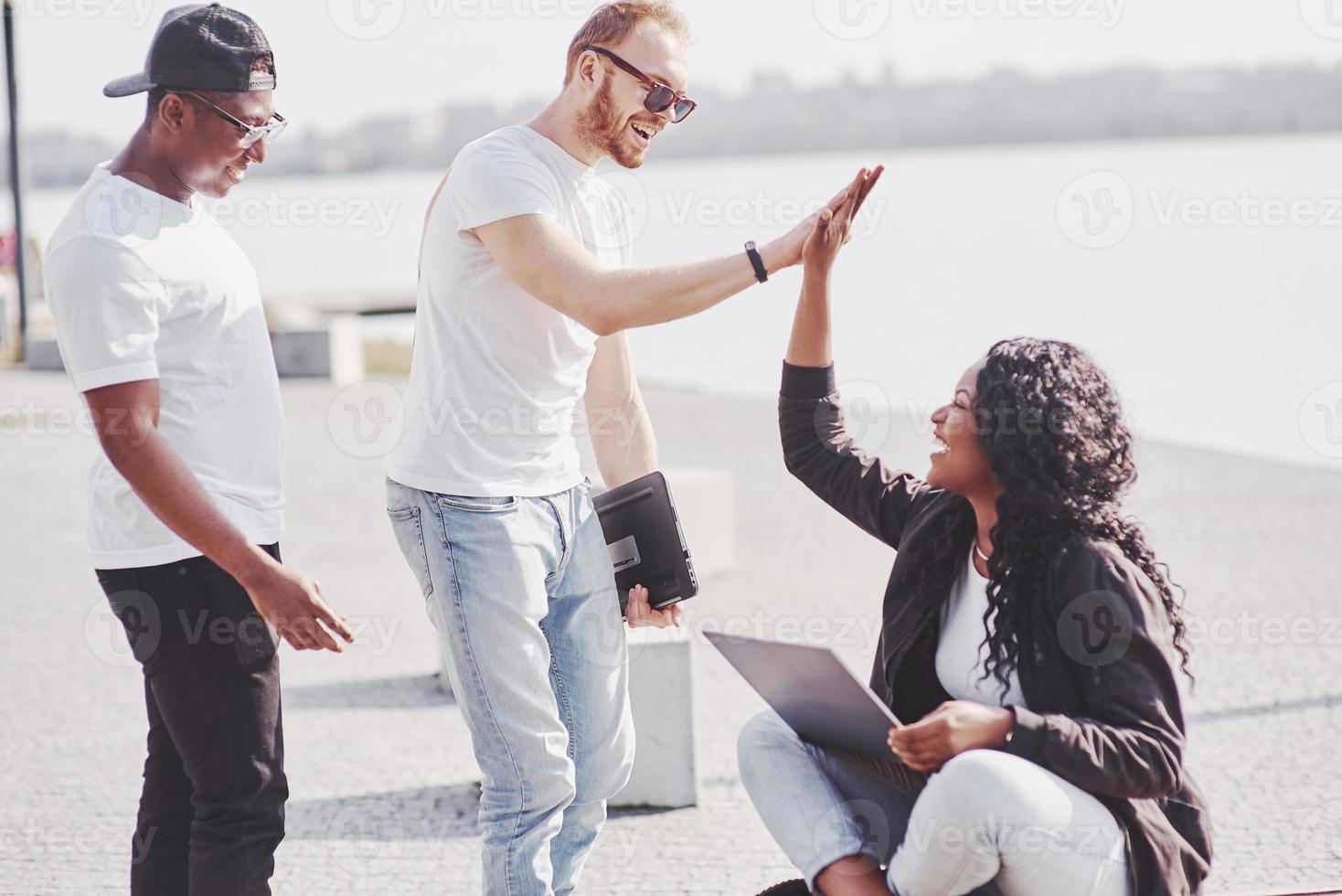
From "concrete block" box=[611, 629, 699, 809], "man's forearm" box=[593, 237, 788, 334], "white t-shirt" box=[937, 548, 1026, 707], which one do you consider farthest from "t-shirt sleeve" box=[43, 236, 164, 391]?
"concrete block" box=[611, 629, 699, 809]

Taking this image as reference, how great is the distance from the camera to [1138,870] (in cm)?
262

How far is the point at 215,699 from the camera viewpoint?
8.59ft

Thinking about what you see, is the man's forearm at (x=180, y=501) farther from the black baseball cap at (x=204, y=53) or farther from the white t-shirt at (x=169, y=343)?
the black baseball cap at (x=204, y=53)

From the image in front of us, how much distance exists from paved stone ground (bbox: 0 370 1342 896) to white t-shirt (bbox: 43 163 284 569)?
62.1 inches

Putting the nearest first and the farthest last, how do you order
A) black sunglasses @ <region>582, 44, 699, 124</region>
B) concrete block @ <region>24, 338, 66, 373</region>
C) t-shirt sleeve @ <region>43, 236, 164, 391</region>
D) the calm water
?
1. t-shirt sleeve @ <region>43, 236, 164, 391</region>
2. black sunglasses @ <region>582, 44, 699, 124</region>
3. the calm water
4. concrete block @ <region>24, 338, 66, 373</region>

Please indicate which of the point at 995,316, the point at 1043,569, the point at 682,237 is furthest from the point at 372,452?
the point at 682,237

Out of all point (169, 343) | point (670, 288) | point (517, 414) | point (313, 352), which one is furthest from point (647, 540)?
point (313, 352)

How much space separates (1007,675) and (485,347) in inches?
45.3

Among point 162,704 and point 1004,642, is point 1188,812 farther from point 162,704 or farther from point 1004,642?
point 162,704

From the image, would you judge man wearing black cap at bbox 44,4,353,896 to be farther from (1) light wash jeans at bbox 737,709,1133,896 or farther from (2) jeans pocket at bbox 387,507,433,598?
(1) light wash jeans at bbox 737,709,1133,896

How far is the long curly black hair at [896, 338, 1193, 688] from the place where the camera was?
273cm

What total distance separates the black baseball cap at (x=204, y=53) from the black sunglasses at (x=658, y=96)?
2.07ft

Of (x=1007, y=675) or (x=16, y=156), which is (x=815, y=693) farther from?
(x=16, y=156)

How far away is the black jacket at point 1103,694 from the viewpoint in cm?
254
